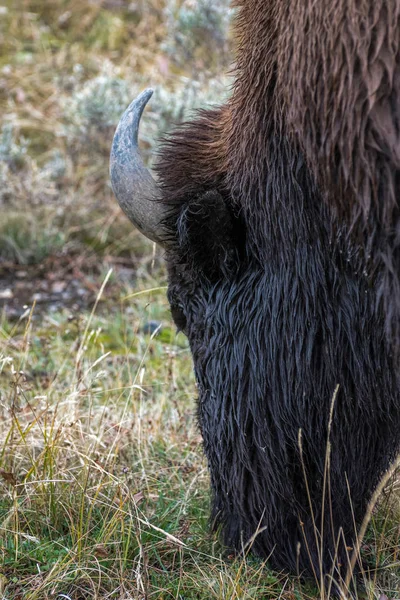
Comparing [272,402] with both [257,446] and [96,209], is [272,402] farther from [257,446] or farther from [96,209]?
[96,209]

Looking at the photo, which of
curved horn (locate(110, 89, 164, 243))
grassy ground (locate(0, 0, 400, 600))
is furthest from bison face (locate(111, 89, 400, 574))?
grassy ground (locate(0, 0, 400, 600))

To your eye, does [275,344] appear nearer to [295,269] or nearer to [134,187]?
[295,269]

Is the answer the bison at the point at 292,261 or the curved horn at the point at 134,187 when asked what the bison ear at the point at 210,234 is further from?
the curved horn at the point at 134,187

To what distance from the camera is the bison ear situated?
267cm

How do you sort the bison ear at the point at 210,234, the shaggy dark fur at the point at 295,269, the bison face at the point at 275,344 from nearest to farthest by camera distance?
the shaggy dark fur at the point at 295,269, the bison face at the point at 275,344, the bison ear at the point at 210,234

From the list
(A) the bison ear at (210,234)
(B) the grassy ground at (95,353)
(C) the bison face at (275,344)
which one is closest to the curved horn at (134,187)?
(C) the bison face at (275,344)

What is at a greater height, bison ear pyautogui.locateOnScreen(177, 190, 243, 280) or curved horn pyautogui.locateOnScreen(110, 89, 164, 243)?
curved horn pyautogui.locateOnScreen(110, 89, 164, 243)

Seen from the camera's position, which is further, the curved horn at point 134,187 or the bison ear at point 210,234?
the curved horn at point 134,187

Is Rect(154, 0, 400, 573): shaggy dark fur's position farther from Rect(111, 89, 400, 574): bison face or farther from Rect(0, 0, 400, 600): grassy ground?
Rect(0, 0, 400, 600): grassy ground

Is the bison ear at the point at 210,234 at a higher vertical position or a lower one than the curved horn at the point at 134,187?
lower

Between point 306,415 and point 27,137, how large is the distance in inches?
276

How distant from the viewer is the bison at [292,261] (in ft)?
7.14

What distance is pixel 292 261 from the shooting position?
261cm

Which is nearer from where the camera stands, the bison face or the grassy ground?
the bison face
